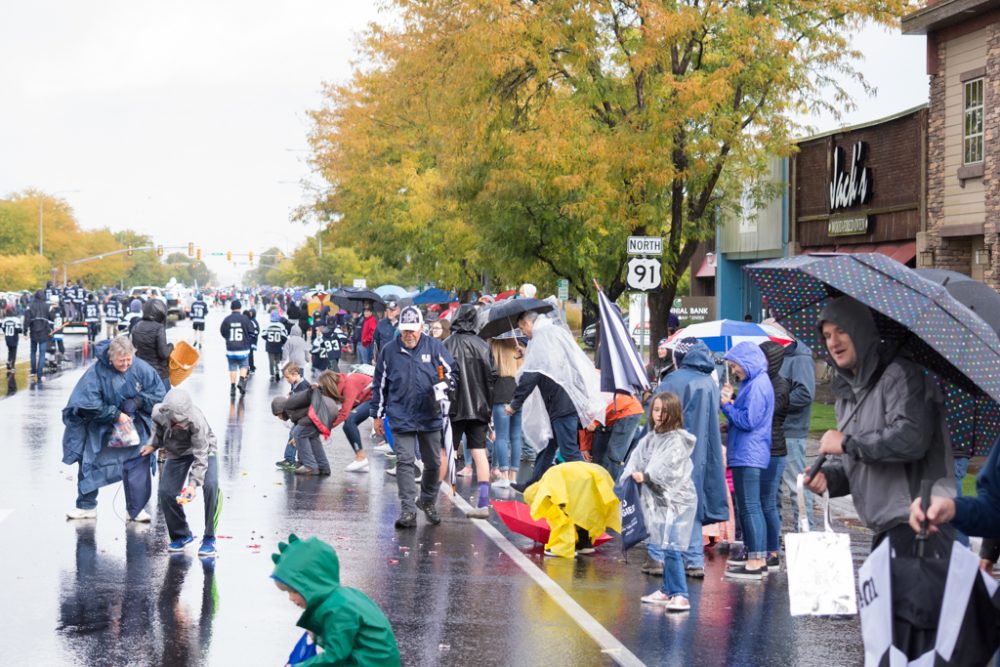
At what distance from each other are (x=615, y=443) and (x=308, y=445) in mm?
4027

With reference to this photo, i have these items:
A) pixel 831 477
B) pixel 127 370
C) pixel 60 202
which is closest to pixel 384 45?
pixel 127 370

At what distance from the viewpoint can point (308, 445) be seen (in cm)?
1595

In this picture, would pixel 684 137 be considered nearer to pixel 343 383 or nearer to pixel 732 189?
pixel 732 189

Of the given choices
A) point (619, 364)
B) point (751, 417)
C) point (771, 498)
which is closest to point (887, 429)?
point (751, 417)

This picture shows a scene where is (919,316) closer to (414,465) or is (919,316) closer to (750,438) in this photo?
(750,438)

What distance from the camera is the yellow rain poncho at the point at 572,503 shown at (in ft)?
36.6

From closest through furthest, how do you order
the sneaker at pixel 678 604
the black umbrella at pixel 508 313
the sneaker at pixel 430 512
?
the sneaker at pixel 678 604, the sneaker at pixel 430 512, the black umbrella at pixel 508 313

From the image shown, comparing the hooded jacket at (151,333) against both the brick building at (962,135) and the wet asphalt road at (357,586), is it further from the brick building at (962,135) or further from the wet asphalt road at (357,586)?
the brick building at (962,135)

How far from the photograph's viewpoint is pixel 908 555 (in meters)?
5.64

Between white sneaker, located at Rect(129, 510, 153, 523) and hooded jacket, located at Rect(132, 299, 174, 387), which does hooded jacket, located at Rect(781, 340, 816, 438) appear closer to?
white sneaker, located at Rect(129, 510, 153, 523)

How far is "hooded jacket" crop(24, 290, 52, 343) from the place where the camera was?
31.1 metres

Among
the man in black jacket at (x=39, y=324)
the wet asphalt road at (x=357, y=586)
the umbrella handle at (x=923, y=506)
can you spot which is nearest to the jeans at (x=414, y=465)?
the wet asphalt road at (x=357, y=586)

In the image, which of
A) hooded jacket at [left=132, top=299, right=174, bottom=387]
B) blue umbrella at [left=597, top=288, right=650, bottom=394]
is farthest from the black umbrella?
hooded jacket at [left=132, top=299, right=174, bottom=387]

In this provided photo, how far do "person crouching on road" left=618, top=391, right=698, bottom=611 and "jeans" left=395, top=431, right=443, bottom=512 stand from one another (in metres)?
3.29
